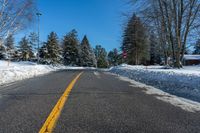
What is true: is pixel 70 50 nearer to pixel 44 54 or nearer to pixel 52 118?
pixel 44 54

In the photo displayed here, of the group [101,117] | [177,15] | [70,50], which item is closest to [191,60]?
[70,50]

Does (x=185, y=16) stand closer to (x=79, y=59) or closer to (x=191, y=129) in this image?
(x=191, y=129)

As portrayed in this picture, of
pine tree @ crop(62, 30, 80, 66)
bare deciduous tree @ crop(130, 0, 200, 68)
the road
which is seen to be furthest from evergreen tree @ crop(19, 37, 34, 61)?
the road

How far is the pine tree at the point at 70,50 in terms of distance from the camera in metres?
81.1

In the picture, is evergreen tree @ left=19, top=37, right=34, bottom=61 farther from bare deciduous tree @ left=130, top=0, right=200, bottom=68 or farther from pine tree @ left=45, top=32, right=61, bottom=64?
bare deciduous tree @ left=130, top=0, right=200, bottom=68

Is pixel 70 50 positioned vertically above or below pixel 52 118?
above

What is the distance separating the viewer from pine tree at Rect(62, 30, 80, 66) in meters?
81.1

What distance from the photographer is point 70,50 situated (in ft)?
266

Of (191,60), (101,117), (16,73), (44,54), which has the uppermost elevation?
(44,54)

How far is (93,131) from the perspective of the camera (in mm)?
4547

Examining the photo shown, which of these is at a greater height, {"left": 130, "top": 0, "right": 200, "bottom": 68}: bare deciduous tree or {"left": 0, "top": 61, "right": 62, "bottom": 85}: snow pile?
{"left": 130, "top": 0, "right": 200, "bottom": 68}: bare deciduous tree

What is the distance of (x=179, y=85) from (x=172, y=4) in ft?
51.6

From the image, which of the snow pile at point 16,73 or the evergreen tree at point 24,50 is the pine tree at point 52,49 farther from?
the snow pile at point 16,73

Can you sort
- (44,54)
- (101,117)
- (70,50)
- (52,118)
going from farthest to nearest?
(70,50) → (44,54) → (101,117) → (52,118)
